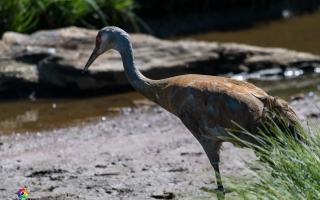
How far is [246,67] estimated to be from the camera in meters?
9.49

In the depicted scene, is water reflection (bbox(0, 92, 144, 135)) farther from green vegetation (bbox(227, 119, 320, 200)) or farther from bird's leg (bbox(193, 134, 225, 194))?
green vegetation (bbox(227, 119, 320, 200))

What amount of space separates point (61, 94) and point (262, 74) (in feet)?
9.50

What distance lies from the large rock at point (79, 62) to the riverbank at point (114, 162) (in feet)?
3.89

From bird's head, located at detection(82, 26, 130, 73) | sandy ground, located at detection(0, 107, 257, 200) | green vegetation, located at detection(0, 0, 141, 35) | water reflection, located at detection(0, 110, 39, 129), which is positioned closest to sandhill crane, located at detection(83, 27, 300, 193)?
sandy ground, located at detection(0, 107, 257, 200)

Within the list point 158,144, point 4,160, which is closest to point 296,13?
point 158,144

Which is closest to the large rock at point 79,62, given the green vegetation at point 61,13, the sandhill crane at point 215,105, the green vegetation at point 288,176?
the green vegetation at point 61,13

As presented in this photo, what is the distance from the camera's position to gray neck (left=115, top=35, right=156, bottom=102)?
18.2 feet

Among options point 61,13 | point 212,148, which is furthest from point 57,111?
point 212,148

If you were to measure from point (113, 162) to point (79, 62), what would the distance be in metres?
2.73

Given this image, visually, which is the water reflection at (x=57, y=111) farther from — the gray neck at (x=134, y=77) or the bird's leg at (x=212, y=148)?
the bird's leg at (x=212, y=148)

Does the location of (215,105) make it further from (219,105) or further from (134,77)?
(134,77)

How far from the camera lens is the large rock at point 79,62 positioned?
8.50m

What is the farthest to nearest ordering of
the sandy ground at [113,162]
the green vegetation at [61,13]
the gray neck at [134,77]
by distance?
1. the green vegetation at [61,13]
2. the gray neck at [134,77]
3. the sandy ground at [113,162]

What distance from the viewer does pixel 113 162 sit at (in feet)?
19.9
